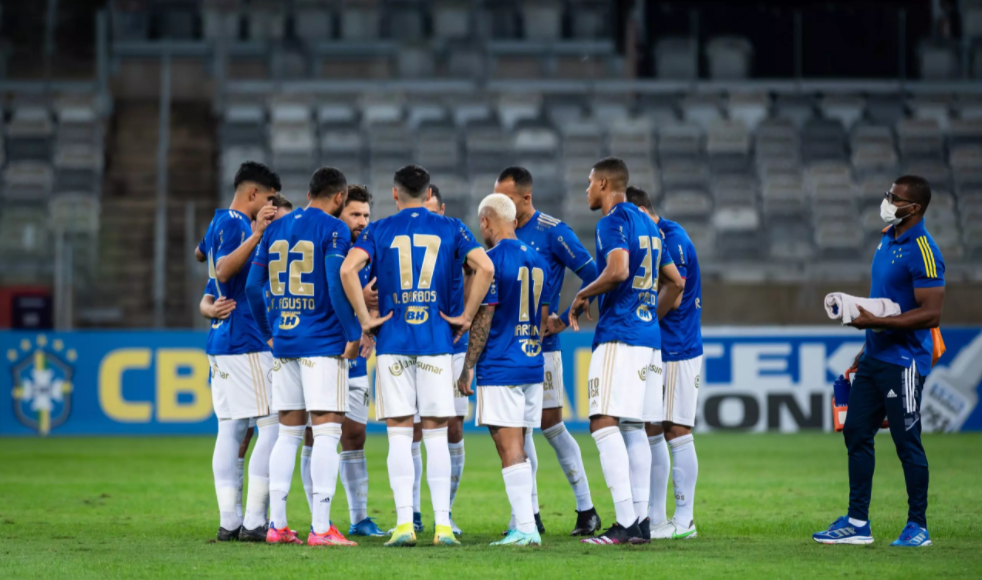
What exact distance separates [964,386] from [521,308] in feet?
38.3

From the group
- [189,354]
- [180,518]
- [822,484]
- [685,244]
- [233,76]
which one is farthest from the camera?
[233,76]

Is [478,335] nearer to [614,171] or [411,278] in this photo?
[411,278]

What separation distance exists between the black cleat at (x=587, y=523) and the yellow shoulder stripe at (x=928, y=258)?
9.26ft

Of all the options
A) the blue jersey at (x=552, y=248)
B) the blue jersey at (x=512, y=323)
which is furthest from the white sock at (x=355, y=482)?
the blue jersey at (x=552, y=248)

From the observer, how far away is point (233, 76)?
2506cm

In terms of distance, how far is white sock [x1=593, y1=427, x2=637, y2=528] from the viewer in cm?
736

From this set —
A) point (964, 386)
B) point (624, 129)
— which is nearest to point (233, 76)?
point (624, 129)

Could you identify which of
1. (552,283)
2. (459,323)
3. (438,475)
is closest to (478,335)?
(459,323)

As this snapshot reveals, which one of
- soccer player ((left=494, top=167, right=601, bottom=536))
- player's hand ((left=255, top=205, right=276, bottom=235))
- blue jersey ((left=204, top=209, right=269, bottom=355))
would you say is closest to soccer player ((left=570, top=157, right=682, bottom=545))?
soccer player ((left=494, top=167, right=601, bottom=536))

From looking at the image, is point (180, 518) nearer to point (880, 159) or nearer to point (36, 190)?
point (36, 190)

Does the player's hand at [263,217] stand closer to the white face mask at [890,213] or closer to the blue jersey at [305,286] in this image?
the blue jersey at [305,286]

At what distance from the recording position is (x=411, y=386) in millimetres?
7430

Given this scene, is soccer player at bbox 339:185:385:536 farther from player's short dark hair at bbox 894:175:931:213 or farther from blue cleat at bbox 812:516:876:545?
player's short dark hair at bbox 894:175:931:213

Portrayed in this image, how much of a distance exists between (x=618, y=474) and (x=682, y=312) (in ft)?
4.81
